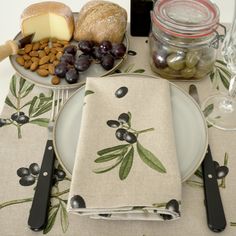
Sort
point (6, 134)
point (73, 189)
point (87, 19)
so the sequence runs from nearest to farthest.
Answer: point (73, 189), point (6, 134), point (87, 19)

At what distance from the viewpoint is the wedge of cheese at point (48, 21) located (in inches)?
21.8

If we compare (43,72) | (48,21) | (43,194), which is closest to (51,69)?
(43,72)

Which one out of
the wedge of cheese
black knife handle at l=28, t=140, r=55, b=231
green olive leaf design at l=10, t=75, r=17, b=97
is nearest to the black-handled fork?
black knife handle at l=28, t=140, r=55, b=231

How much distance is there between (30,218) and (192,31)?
1.05 ft

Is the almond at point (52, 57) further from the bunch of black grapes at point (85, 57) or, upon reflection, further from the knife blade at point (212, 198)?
the knife blade at point (212, 198)

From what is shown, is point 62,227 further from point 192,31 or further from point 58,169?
point 192,31

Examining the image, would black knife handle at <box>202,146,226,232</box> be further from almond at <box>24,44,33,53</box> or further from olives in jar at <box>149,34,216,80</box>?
almond at <box>24,44,33,53</box>

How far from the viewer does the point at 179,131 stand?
414 mm

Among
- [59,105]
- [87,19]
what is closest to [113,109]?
[59,105]

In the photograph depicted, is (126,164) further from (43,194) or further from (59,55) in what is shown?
(59,55)

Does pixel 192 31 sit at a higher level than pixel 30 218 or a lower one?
higher

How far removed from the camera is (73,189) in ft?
1.09

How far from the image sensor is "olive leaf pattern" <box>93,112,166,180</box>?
1.16ft

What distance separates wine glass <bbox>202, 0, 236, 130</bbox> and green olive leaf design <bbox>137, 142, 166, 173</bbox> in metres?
0.13
